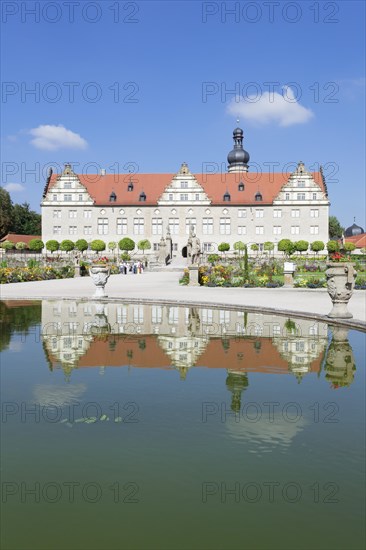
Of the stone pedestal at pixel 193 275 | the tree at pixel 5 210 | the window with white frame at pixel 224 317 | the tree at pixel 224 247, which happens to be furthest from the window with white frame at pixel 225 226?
the window with white frame at pixel 224 317

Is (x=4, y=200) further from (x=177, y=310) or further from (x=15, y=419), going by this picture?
(x=15, y=419)

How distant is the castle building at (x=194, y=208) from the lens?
2763 inches

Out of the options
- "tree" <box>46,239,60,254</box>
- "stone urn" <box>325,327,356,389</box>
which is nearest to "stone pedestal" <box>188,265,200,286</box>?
"stone urn" <box>325,327,356,389</box>

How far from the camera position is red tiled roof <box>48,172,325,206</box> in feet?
234

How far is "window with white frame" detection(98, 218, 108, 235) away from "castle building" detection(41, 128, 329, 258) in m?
0.14

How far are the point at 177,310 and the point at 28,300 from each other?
682 centimetres

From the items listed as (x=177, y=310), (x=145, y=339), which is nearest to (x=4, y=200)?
(x=177, y=310)

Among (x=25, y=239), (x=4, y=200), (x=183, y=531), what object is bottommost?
(x=183, y=531)

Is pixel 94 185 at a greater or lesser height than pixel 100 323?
greater

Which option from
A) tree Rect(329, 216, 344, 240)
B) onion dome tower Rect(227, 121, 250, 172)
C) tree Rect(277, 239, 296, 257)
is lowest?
tree Rect(277, 239, 296, 257)

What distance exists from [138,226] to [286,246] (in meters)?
20.3

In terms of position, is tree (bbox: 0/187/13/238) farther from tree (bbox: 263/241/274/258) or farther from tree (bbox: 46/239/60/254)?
tree (bbox: 263/241/274/258)

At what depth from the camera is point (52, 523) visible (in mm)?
3607

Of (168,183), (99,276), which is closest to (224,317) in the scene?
(99,276)
